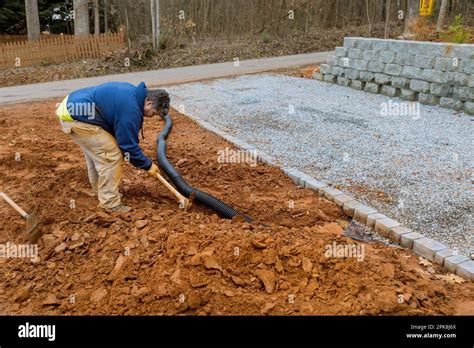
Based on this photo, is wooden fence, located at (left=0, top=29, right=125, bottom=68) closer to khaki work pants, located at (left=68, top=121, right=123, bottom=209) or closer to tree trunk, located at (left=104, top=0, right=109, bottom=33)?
tree trunk, located at (left=104, top=0, right=109, bottom=33)

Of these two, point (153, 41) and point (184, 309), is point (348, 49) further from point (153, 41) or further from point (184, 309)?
point (184, 309)

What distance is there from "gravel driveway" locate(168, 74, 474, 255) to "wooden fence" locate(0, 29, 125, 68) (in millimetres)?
6210

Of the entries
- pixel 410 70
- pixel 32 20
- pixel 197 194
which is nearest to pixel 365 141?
pixel 197 194

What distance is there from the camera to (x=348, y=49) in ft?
33.3

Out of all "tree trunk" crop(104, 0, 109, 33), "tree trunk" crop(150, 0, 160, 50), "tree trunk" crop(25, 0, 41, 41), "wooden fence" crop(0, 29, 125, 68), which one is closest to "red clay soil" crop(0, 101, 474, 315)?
"tree trunk" crop(150, 0, 160, 50)

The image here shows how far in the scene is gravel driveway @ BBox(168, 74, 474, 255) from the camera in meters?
4.36

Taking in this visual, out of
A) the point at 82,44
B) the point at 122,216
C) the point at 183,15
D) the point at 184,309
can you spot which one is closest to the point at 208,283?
the point at 184,309

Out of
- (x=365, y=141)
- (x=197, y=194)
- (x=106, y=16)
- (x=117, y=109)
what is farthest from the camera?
(x=106, y=16)

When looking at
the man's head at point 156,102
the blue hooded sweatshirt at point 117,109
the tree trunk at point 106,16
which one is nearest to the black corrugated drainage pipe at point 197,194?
the man's head at point 156,102

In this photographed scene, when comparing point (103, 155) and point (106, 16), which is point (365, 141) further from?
point (106, 16)

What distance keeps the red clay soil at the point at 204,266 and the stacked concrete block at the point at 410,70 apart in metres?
4.77

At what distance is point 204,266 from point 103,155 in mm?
1631

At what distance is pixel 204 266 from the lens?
3098 millimetres
